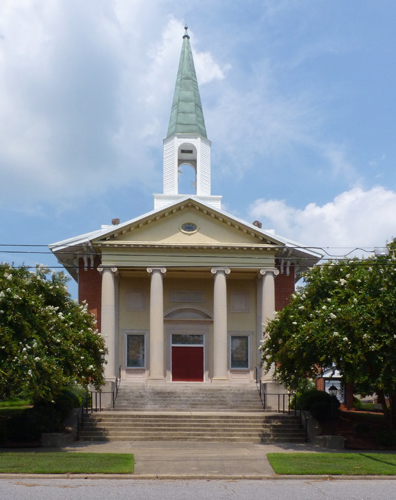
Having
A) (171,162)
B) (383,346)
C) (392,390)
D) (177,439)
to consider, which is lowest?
(177,439)

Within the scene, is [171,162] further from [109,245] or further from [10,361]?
[10,361]

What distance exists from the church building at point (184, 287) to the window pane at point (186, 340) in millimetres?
59

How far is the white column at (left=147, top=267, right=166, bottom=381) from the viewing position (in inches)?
1331

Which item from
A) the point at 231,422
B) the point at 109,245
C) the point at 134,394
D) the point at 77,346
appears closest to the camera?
the point at 77,346

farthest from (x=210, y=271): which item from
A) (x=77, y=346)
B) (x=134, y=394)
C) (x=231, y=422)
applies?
(x=77, y=346)

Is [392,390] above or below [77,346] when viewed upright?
below

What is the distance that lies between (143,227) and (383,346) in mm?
17108

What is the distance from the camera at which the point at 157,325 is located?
34.4m

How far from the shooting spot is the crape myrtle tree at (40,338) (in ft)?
65.5

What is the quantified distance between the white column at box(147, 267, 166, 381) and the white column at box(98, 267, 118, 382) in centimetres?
200

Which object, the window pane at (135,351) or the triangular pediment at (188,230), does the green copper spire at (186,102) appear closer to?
the triangular pediment at (188,230)

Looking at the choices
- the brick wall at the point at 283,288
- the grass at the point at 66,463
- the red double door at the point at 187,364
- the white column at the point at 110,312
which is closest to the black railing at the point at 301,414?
the grass at the point at 66,463

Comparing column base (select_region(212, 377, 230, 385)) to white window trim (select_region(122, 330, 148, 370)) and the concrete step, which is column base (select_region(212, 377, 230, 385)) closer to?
white window trim (select_region(122, 330, 148, 370))

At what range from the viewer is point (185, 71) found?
152ft
